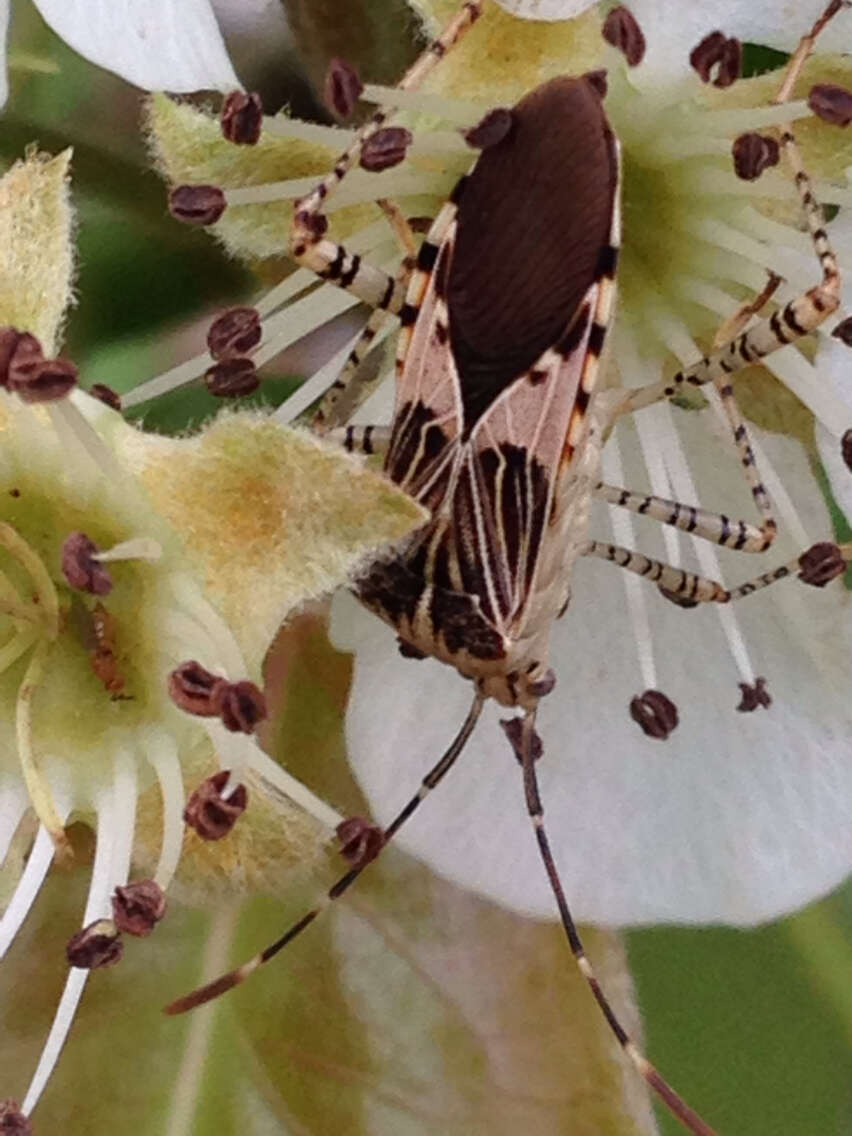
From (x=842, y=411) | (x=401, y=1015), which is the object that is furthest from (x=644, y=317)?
(x=401, y=1015)

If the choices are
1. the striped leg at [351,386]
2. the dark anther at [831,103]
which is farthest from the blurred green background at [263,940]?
the dark anther at [831,103]

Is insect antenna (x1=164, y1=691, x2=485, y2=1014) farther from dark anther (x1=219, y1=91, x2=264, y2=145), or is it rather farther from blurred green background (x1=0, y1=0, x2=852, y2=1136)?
dark anther (x1=219, y1=91, x2=264, y2=145)

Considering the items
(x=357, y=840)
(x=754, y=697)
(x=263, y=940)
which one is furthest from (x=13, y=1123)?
(x=754, y=697)

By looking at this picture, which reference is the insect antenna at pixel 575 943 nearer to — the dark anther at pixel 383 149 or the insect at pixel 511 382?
the insect at pixel 511 382

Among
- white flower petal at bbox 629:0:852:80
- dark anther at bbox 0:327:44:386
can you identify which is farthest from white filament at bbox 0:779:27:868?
white flower petal at bbox 629:0:852:80

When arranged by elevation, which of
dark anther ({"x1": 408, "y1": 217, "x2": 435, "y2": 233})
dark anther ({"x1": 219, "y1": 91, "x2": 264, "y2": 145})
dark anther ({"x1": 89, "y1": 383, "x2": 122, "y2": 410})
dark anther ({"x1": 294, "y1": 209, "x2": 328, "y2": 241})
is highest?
dark anther ({"x1": 219, "y1": 91, "x2": 264, "y2": 145})

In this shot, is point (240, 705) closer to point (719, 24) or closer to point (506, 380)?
point (506, 380)

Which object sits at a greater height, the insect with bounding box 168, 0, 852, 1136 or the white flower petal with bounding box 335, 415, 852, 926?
the insect with bounding box 168, 0, 852, 1136
